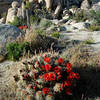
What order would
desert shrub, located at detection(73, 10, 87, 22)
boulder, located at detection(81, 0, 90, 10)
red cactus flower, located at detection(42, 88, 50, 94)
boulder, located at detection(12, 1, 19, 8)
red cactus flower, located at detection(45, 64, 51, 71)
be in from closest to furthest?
red cactus flower, located at detection(42, 88, 50, 94) → red cactus flower, located at detection(45, 64, 51, 71) → desert shrub, located at detection(73, 10, 87, 22) → boulder, located at detection(12, 1, 19, 8) → boulder, located at detection(81, 0, 90, 10)

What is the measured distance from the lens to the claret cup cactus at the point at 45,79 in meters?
3.53

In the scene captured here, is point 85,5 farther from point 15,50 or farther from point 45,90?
point 45,90

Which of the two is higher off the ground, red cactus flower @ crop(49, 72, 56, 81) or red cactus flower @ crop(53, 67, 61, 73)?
red cactus flower @ crop(53, 67, 61, 73)

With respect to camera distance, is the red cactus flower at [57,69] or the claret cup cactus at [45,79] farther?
the red cactus flower at [57,69]

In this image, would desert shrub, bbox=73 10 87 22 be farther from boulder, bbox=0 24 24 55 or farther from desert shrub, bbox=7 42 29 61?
desert shrub, bbox=7 42 29 61

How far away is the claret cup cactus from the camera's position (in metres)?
3.53

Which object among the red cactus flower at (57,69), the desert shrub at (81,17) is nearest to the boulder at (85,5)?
the desert shrub at (81,17)

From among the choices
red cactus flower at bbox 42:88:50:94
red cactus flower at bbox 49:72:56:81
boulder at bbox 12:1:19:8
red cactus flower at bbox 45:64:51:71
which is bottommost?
red cactus flower at bbox 42:88:50:94

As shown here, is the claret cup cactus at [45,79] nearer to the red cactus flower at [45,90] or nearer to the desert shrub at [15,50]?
the red cactus flower at [45,90]

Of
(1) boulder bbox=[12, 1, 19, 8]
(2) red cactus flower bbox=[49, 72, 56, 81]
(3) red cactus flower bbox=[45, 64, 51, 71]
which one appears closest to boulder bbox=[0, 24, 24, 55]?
(3) red cactus flower bbox=[45, 64, 51, 71]

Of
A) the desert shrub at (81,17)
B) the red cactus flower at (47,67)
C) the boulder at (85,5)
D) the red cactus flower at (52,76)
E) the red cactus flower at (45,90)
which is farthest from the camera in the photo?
the boulder at (85,5)

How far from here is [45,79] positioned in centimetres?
362

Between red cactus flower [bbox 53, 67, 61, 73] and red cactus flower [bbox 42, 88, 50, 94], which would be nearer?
red cactus flower [bbox 42, 88, 50, 94]

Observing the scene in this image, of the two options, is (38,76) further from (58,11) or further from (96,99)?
(58,11)
